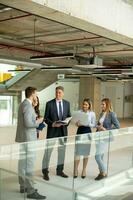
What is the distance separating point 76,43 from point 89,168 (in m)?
3.53

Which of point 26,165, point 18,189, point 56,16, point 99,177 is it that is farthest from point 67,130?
point 56,16

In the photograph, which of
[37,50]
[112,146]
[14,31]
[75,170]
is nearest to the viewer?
[75,170]

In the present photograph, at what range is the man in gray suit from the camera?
364cm

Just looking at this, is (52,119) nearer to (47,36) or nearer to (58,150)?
(58,150)

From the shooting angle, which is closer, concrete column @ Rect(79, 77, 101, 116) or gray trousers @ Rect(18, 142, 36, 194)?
gray trousers @ Rect(18, 142, 36, 194)

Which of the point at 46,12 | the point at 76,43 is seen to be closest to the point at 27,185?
the point at 46,12

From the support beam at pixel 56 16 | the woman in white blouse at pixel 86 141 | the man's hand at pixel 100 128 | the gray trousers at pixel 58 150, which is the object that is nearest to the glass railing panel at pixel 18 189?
the gray trousers at pixel 58 150

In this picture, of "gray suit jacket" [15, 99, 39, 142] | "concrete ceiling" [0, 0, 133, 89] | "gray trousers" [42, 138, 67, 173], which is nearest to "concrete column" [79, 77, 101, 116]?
"concrete ceiling" [0, 0, 133, 89]

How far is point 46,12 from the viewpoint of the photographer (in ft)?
12.3

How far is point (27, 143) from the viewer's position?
3629mm

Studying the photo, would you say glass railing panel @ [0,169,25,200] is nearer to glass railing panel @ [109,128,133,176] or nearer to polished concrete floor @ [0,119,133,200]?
polished concrete floor @ [0,119,133,200]

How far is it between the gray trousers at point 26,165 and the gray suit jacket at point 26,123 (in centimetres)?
23

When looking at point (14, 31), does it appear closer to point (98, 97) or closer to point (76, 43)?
point (76, 43)

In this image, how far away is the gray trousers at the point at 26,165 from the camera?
11.9 feet
